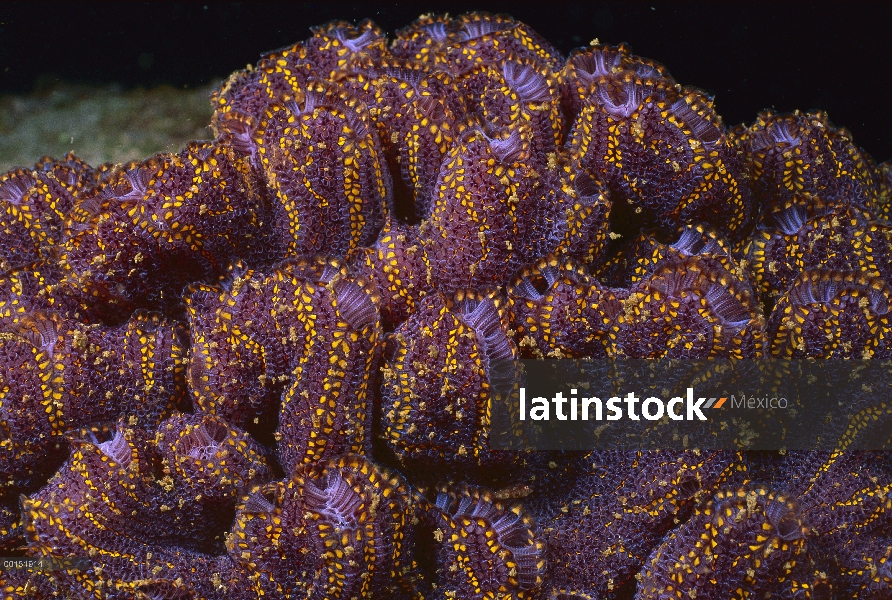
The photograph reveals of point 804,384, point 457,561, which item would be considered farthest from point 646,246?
point 457,561

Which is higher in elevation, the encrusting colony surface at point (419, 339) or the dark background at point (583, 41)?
the dark background at point (583, 41)

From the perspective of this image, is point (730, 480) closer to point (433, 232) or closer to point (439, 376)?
point (439, 376)
